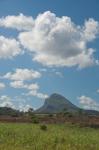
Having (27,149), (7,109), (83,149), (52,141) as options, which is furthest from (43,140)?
(7,109)

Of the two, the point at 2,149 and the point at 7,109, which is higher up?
the point at 7,109

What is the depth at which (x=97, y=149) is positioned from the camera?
25.9 m

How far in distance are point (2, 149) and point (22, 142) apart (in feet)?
19.5

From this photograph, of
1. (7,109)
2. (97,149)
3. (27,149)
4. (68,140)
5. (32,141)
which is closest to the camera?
(27,149)

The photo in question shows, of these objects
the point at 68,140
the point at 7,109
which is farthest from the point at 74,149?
the point at 7,109

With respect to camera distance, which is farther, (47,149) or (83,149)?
(83,149)

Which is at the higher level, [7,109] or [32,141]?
[7,109]

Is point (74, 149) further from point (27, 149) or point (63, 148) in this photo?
point (27, 149)

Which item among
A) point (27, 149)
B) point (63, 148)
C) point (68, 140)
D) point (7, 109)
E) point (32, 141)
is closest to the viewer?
point (27, 149)

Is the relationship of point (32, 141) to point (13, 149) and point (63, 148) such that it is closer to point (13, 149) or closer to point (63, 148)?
point (63, 148)

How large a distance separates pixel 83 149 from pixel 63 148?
1701 millimetres

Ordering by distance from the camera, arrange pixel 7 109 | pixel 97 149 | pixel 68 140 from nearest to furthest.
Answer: pixel 97 149 → pixel 68 140 → pixel 7 109

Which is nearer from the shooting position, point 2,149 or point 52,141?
point 2,149

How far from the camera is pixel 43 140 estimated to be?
92.5 feet
